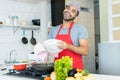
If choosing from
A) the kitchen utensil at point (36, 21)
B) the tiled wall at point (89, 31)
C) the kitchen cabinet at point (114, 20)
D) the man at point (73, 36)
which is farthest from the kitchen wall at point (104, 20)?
the man at point (73, 36)

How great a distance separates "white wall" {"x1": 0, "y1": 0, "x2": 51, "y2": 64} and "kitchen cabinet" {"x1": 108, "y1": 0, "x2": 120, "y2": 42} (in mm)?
1231

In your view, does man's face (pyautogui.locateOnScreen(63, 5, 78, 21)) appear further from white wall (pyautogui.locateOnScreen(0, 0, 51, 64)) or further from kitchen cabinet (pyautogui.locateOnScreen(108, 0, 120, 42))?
kitchen cabinet (pyautogui.locateOnScreen(108, 0, 120, 42))

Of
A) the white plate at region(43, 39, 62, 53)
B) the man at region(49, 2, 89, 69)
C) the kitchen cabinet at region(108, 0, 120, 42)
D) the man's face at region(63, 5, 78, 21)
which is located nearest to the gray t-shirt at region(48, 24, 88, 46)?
the man at region(49, 2, 89, 69)

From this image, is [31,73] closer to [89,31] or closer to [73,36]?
[73,36]

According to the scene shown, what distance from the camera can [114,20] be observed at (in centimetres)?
427

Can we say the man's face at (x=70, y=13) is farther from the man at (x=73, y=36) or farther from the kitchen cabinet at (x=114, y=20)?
the kitchen cabinet at (x=114, y=20)

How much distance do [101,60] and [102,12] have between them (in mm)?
1624

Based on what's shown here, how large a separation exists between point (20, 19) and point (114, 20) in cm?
183

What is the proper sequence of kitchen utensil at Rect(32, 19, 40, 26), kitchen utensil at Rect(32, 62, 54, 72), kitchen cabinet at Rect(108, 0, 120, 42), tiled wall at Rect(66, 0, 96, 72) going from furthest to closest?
tiled wall at Rect(66, 0, 96, 72), kitchen cabinet at Rect(108, 0, 120, 42), kitchen utensil at Rect(32, 19, 40, 26), kitchen utensil at Rect(32, 62, 54, 72)

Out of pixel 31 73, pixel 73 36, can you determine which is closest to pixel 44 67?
pixel 31 73

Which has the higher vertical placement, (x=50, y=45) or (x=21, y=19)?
(x=21, y=19)

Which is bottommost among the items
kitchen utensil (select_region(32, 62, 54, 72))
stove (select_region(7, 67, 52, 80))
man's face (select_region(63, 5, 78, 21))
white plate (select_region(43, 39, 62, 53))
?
stove (select_region(7, 67, 52, 80))

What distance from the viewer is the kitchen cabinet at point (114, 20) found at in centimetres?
424

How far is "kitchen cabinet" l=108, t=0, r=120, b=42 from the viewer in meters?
4.24
